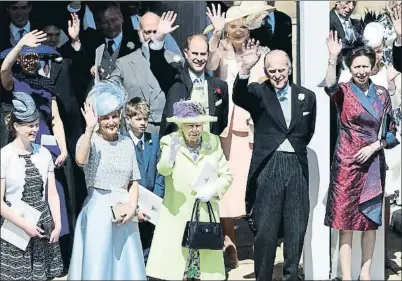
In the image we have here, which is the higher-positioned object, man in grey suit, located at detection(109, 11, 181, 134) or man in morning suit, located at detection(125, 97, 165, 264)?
man in grey suit, located at detection(109, 11, 181, 134)

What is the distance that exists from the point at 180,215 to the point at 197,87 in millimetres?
969

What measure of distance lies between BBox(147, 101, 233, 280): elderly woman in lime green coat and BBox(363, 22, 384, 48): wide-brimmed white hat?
4.94 feet

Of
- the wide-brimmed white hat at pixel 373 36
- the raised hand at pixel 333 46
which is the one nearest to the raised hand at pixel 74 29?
the raised hand at pixel 333 46

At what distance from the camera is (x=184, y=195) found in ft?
21.3

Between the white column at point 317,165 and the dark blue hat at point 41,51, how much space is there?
1853 mm

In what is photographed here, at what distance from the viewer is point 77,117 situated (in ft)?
23.7

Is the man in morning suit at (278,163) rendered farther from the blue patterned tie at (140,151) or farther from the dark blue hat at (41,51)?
the dark blue hat at (41,51)

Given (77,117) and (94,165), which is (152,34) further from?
(94,165)

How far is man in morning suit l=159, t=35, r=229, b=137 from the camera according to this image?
267 inches

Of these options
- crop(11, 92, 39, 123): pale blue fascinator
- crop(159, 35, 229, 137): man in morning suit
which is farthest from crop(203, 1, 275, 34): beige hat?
crop(11, 92, 39, 123): pale blue fascinator

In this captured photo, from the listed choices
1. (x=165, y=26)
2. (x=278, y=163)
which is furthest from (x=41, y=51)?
(x=278, y=163)

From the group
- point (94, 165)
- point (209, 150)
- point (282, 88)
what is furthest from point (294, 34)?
point (94, 165)

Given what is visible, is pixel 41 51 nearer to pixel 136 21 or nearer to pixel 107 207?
pixel 136 21

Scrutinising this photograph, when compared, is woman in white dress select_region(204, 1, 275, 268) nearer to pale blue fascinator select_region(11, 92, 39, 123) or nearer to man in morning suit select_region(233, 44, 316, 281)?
man in morning suit select_region(233, 44, 316, 281)
